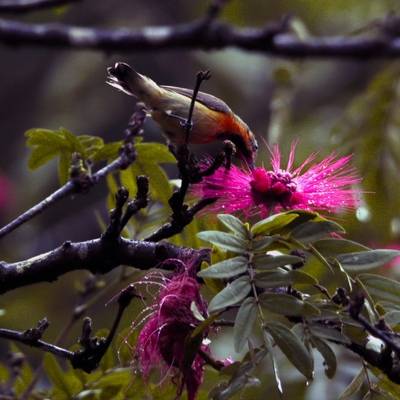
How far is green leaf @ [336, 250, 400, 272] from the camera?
6.27 feet

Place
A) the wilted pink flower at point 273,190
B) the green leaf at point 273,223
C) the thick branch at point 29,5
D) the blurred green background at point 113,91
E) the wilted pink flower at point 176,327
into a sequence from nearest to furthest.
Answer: the green leaf at point 273,223
the wilted pink flower at point 176,327
the wilted pink flower at point 273,190
the thick branch at point 29,5
the blurred green background at point 113,91

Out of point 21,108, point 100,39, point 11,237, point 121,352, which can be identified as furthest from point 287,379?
point 21,108

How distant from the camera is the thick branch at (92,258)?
208 centimetres

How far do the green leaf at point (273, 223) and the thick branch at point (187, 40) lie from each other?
2833 mm

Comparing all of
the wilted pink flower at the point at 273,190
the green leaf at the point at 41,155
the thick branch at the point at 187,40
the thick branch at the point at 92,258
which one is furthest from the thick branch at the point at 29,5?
the thick branch at the point at 92,258

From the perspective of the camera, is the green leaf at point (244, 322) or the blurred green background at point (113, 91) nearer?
the green leaf at point (244, 322)

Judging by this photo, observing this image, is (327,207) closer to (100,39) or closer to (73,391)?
(73,391)

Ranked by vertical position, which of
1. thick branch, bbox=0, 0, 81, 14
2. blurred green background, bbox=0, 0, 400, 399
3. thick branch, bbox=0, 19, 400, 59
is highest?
thick branch, bbox=0, 0, 81, 14

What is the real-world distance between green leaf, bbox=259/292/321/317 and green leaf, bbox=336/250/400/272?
16 cm

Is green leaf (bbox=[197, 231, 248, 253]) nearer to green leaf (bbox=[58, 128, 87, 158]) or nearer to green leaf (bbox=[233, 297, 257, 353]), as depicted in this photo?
green leaf (bbox=[233, 297, 257, 353])

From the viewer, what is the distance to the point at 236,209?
90.7 inches

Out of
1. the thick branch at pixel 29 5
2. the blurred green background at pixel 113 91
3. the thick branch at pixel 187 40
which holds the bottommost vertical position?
the blurred green background at pixel 113 91

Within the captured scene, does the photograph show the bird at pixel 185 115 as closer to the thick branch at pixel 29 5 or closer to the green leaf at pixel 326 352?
the green leaf at pixel 326 352

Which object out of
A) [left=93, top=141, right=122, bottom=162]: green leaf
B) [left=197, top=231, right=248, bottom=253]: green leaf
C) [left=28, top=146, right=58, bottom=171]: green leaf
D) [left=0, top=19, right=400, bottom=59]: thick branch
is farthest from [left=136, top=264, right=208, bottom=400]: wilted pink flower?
[left=0, top=19, right=400, bottom=59]: thick branch
